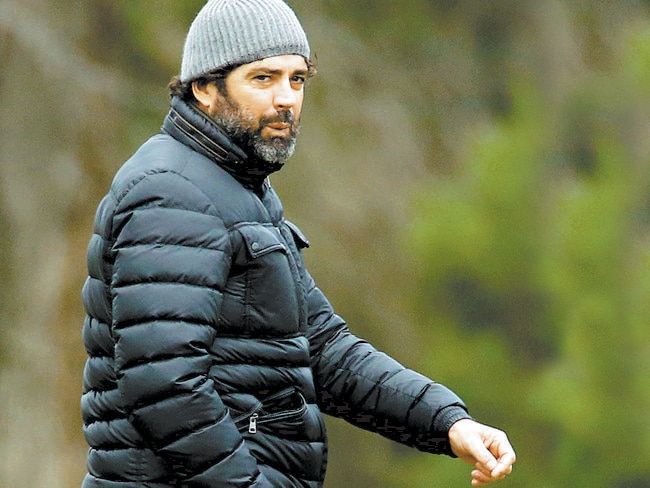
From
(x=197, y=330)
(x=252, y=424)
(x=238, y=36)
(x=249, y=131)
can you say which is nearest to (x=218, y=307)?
(x=197, y=330)

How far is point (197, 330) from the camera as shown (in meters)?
2.21

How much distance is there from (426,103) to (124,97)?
3.42 metres

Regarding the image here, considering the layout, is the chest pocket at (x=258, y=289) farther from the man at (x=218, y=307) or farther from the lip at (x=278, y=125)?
the lip at (x=278, y=125)

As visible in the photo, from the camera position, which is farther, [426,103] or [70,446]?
[426,103]

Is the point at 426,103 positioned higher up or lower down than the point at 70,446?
higher up

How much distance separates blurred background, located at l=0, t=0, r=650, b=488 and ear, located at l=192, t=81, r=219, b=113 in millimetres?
5685

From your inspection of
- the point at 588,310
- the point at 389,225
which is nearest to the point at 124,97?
the point at 389,225

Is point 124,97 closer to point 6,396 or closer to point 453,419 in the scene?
point 6,396

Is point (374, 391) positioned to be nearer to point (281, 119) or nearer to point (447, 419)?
point (447, 419)

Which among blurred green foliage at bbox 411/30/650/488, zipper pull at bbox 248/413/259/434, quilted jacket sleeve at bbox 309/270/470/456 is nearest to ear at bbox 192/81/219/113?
quilted jacket sleeve at bbox 309/270/470/456

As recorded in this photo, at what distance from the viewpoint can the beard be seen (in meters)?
2.41

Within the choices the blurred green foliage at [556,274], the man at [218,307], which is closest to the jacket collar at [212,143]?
the man at [218,307]

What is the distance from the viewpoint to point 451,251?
995cm

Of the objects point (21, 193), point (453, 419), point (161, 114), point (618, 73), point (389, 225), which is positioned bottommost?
point (453, 419)
